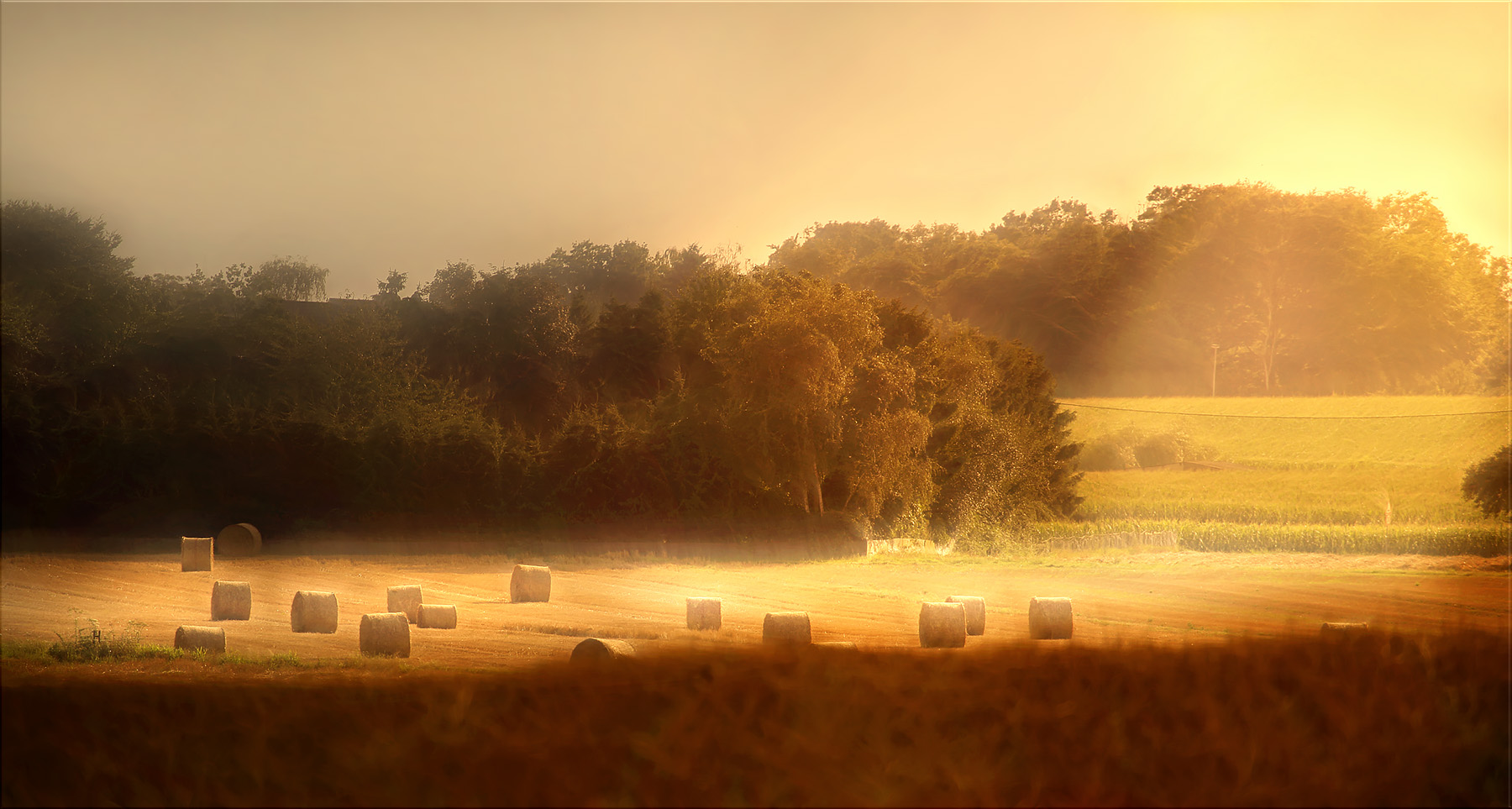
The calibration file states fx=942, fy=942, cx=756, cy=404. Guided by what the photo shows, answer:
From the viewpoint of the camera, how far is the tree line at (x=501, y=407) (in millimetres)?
22703

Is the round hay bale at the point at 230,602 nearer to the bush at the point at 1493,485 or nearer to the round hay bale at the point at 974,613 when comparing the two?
the round hay bale at the point at 974,613

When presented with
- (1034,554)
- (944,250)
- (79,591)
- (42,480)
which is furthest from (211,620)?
(944,250)

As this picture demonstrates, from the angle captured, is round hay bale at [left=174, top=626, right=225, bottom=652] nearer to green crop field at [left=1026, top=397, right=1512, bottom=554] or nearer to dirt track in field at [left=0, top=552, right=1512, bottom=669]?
dirt track in field at [left=0, top=552, right=1512, bottom=669]

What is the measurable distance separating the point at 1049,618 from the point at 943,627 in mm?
1432

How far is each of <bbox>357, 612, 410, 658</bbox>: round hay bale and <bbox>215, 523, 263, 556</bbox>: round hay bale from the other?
51.2 feet

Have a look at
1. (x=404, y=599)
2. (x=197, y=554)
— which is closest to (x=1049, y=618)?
(x=404, y=599)

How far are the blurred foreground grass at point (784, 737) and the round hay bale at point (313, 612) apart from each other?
7076 millimetres

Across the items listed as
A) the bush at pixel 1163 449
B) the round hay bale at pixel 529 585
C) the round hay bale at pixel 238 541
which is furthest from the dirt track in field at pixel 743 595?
the bush at pixel 1163 449

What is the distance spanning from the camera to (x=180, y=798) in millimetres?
3398

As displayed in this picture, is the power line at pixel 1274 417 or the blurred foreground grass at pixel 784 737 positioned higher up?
the power line at pixel 1274 417

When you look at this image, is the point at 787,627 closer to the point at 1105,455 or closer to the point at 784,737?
the point at 784,737

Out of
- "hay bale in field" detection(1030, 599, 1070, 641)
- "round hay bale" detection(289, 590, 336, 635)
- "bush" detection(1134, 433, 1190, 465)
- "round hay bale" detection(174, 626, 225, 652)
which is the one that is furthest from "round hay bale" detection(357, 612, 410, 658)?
"bush" detection(1134, 433, 1190, 465)

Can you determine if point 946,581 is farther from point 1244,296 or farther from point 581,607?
point 1244,296

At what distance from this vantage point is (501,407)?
83.5 ft
